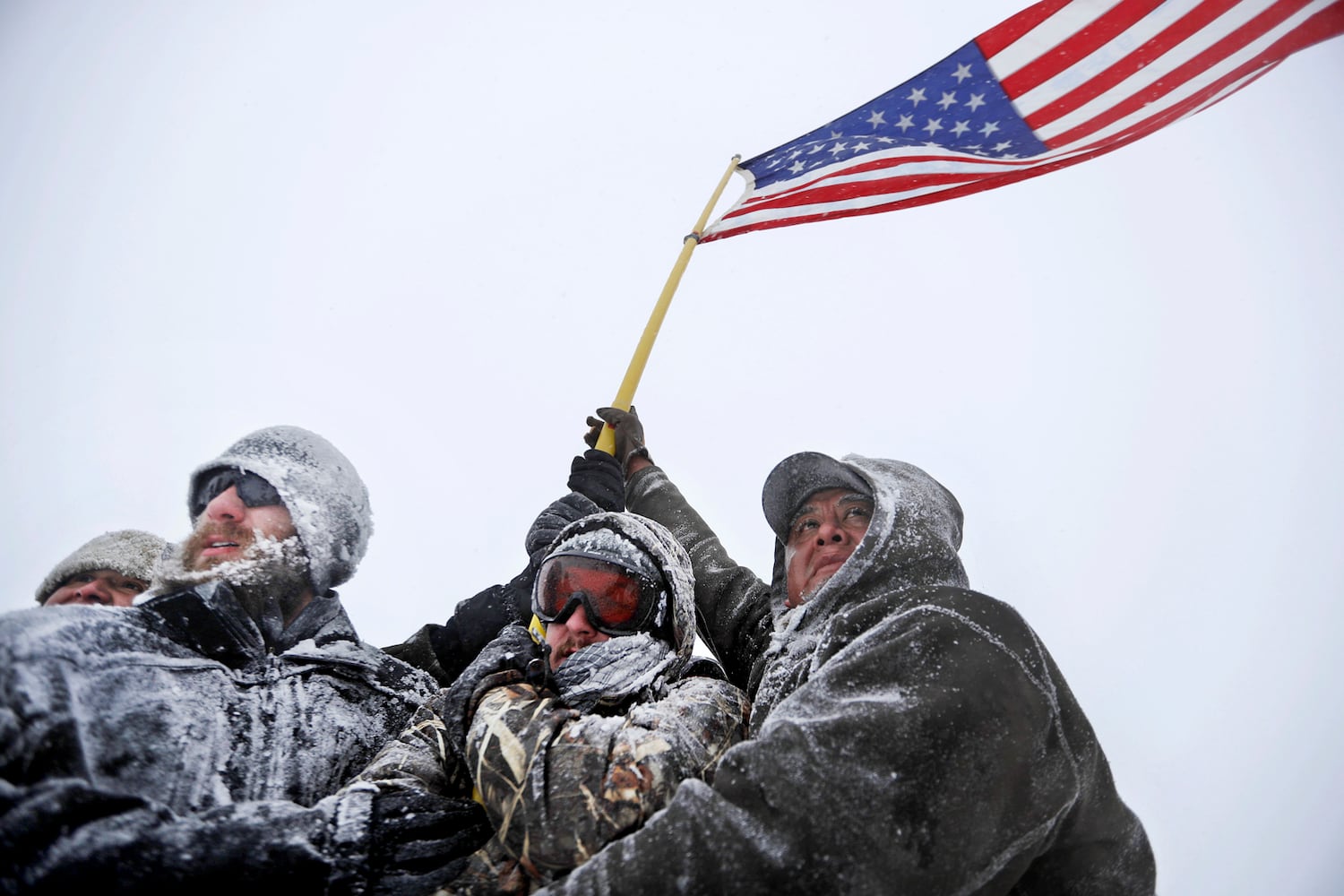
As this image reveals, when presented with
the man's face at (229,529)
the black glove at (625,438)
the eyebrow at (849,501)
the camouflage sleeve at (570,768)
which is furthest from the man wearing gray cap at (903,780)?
the black glove at (625,438)

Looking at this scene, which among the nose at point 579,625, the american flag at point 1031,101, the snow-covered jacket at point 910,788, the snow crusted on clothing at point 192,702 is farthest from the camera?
the american flag at point 1031,101

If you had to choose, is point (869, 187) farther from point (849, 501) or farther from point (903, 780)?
point (903, 780)

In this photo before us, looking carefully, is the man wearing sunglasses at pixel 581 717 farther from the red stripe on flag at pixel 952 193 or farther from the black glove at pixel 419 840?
the red stripe on flag at pixel 952 193

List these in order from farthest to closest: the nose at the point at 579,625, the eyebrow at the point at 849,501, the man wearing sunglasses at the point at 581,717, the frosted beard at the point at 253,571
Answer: the eyebrow at the point at 849,501, the nose at the point at 579,625, the frosted beard at the point at 253,571, the man wearing sunglasses at the point at 581,717

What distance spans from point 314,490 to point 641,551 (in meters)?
1.36

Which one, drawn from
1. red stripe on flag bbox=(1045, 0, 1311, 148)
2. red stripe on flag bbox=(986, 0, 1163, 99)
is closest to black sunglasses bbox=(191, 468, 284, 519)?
red stripe on flag bbox=(1045, 0, 1311, 148)

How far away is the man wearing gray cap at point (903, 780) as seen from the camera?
1870 millimetres

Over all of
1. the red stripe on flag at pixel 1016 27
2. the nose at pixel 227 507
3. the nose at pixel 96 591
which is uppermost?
the red stripe on flag at pixel 1016 27

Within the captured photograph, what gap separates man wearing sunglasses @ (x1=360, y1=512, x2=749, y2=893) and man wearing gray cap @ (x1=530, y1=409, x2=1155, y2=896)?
0.27m

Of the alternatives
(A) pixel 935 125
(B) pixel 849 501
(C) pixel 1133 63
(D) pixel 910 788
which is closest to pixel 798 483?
(B) pixel 849 501

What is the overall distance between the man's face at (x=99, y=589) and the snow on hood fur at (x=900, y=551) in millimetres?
3374

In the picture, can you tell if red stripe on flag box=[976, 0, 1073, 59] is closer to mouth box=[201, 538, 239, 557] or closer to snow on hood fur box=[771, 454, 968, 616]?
snow on hood fur box=[771, 454, 968, 616]

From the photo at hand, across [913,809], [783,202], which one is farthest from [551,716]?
[783,202]

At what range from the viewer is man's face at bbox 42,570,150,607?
3908 millimetres
